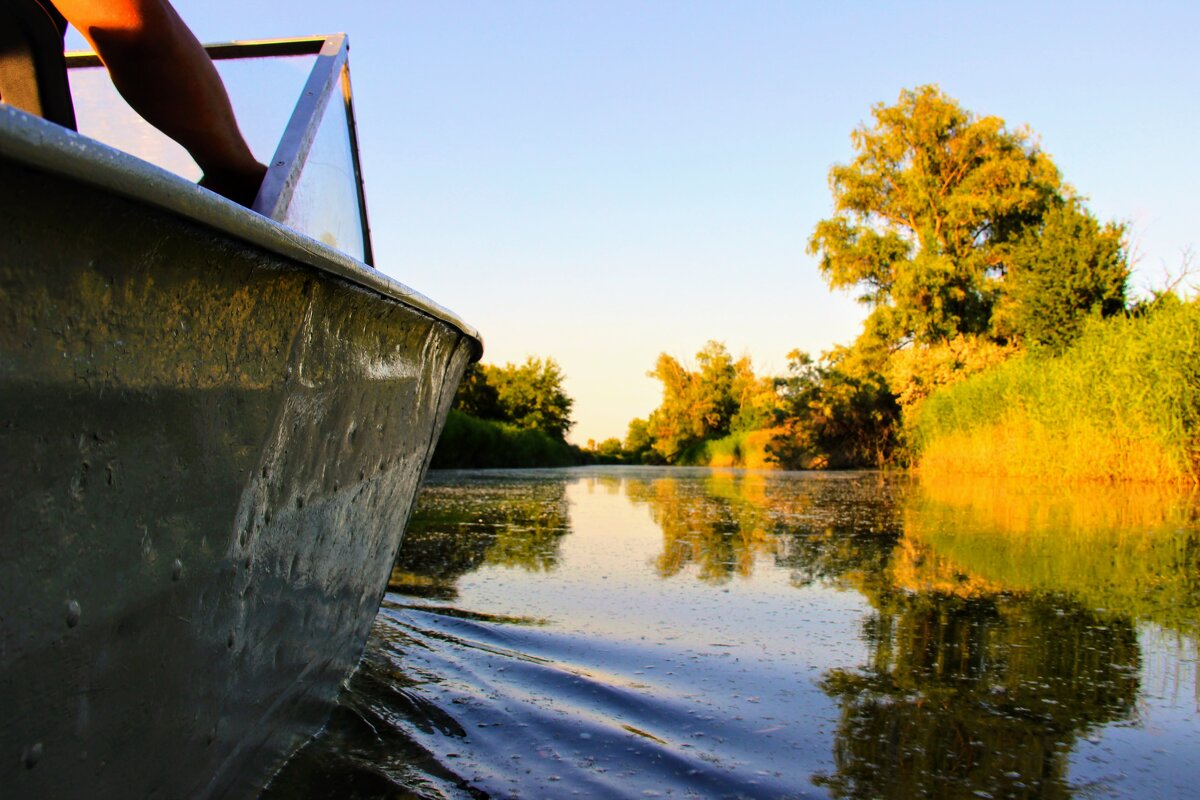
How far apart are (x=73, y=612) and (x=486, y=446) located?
2468cm

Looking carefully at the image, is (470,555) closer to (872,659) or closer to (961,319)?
(872,659)

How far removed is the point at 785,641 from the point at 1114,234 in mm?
17654

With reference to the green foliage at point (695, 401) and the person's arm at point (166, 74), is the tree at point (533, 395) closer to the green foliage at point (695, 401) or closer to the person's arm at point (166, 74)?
the green foliage at point (695, 401)

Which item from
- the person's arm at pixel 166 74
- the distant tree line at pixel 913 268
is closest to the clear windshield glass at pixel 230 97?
the person's arm at pixel 166 74

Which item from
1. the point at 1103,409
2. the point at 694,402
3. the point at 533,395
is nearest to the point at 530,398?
the point at 533,395

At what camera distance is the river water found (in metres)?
1.75

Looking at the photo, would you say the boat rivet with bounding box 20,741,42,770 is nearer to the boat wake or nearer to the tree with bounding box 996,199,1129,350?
the boat wake

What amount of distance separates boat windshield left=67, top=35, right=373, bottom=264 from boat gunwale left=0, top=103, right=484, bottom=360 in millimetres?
523

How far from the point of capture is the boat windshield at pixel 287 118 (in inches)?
65.1

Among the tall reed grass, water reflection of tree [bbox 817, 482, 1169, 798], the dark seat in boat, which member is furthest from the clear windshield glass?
the tall reed grass

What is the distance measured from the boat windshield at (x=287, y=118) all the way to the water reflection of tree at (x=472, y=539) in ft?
3.62

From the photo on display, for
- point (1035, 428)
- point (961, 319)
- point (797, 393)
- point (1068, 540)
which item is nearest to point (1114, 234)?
point (1035, 428)

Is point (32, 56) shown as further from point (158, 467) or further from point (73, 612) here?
point (73, 612)

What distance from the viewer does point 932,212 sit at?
2686cm
